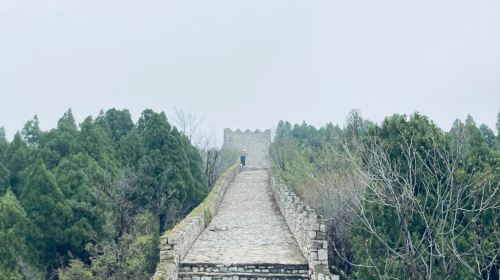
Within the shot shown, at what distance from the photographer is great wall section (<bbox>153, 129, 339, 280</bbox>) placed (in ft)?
32.6

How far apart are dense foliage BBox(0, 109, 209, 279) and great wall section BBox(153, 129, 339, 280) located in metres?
1.68

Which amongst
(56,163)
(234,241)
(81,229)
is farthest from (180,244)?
(56,163)

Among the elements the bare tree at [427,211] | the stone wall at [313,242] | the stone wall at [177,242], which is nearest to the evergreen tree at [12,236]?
the stone wall at [177,242]

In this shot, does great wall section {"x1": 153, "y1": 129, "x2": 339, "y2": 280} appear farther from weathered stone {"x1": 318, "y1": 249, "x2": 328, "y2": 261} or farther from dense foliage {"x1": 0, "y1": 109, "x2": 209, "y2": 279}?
dense foliage {"x1": 0, "y1": 109, "x2": 209, "y2": 279}

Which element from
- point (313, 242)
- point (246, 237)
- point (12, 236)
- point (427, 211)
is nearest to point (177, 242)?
point (313, 242)

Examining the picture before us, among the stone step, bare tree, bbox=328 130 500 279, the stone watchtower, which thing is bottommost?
the stone step

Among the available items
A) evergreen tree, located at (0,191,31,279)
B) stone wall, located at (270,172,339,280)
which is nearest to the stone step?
stone wall, located at (270,172,339,280)

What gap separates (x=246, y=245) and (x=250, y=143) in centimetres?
3770

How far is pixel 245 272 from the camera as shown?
10.6 meters

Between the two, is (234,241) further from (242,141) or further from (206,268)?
(242,141)

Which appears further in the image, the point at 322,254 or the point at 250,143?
the point at 250,143

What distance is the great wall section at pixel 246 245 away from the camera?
9.95 meters

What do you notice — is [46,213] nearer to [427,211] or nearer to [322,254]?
[322,254]

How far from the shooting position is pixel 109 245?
13.5 m
